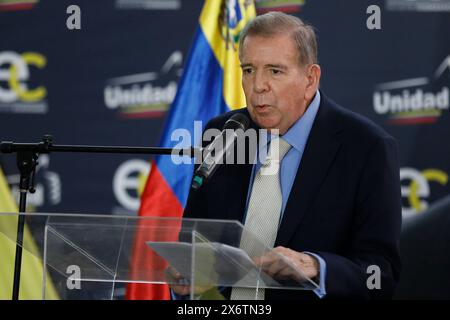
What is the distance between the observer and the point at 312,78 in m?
2.94

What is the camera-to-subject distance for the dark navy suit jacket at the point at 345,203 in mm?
2662

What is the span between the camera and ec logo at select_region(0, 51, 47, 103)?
4.90m

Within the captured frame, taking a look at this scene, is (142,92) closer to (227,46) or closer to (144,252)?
(227,46)

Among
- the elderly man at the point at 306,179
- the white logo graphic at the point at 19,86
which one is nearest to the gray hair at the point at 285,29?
the elderly man at the point at 306,179

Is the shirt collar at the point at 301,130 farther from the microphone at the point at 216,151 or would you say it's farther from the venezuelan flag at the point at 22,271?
the venezuelan flag at the point at 22,271

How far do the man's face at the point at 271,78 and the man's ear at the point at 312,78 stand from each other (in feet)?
0.07

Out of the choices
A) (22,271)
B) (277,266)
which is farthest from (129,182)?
(277,266)

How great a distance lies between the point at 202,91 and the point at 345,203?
5.74ft

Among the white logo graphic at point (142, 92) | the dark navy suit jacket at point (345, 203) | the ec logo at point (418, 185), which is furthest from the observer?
the white logo graphic at point (142, 92)

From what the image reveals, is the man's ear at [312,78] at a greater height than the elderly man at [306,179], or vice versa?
the man's ear at [312,78]

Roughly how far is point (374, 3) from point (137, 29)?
137 cm

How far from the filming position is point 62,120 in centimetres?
490
